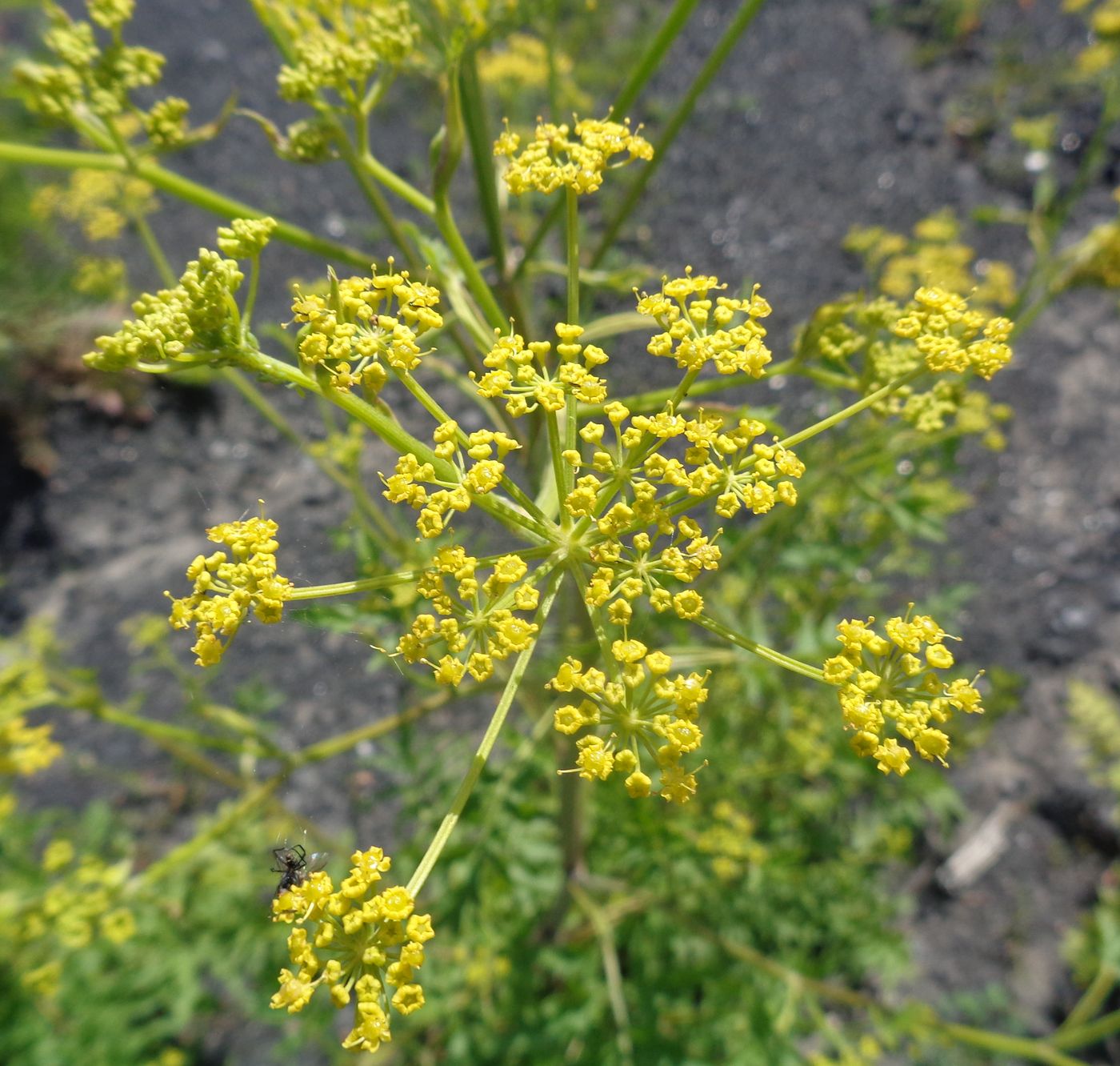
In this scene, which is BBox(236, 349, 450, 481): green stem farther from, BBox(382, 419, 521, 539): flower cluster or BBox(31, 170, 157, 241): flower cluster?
BBox(31, 170, 157, 241): flower cluster

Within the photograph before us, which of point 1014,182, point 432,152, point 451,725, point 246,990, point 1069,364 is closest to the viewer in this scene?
point 432,152

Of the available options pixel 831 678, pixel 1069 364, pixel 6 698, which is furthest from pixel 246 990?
pixel 1069 364

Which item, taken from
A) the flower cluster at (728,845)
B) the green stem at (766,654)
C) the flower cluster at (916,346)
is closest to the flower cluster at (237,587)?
the green stem at (766,654)

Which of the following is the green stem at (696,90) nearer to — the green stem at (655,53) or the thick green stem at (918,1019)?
the green stem at (655,53)

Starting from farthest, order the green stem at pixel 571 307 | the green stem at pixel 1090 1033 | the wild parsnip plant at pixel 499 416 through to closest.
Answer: the green stem at pixel 1090 1033 → the green stem at pixel 571 307 → the wild parsnip plant at pixel 499 416

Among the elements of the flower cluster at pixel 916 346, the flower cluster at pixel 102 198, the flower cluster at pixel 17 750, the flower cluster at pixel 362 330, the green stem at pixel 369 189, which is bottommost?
the flower cluster at pixel 17 750

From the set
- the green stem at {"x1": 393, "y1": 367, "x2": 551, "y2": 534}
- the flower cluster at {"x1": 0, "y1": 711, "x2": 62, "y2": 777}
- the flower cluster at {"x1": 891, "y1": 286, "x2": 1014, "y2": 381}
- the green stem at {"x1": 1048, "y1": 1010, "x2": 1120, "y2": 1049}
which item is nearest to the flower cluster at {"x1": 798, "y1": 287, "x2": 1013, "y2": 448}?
the flower cluster at {"x1": 891, "y1": 286, "x2": 1014, "y2": 381}

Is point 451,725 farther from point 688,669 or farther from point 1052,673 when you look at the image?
point 1052,673
